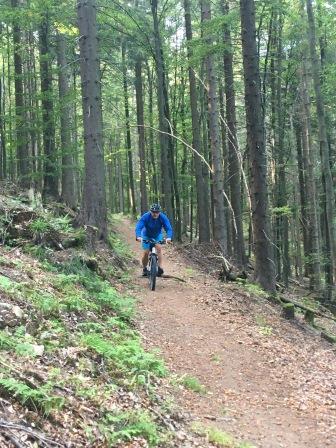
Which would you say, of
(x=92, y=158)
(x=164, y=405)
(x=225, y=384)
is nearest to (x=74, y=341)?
(x=164, y=405)

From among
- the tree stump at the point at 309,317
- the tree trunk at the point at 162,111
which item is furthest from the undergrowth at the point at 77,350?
the tree trunk at the point at 162,111

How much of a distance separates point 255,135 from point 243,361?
236 inches

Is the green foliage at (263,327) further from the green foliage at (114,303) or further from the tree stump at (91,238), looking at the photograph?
the tree stump at (91,238)

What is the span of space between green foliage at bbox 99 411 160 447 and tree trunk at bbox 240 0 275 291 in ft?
25.7

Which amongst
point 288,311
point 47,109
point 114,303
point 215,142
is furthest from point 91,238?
point 47,109

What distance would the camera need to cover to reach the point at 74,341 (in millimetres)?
5668

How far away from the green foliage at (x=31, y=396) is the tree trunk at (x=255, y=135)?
8460 mm

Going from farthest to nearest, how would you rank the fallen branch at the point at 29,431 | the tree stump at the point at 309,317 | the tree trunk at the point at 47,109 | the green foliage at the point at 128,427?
the tree trunk at the point at 47,109 < the tree stump at the point at 309,317 < the green foliage at the point at 128,427 < the fallen branch at the point at 29,431

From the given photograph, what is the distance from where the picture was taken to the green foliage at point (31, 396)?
Result: 3.89m

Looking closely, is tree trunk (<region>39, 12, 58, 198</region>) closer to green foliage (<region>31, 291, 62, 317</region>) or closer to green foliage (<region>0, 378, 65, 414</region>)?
green foliage (<region>31, 291, 62, 317</region>)

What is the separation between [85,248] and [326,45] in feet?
58.3

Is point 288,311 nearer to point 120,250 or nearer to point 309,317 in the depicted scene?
point 309,317

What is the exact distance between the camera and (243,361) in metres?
7.69

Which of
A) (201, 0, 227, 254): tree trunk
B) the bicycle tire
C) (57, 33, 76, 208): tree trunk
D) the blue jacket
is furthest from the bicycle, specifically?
(57, 33, 76, 208): tree trunk
